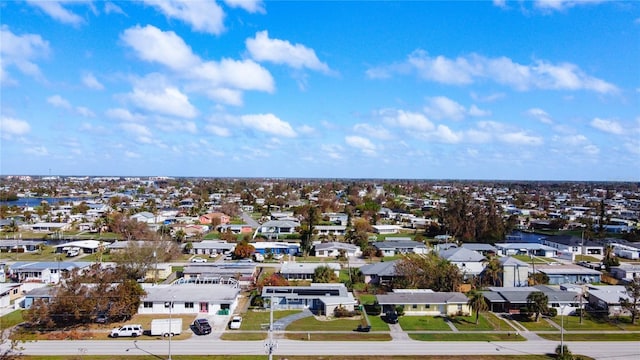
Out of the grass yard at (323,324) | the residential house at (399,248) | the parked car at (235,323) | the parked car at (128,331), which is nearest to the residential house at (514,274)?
the residential house at (399,248)

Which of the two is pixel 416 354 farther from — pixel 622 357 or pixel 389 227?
pixel 389 227

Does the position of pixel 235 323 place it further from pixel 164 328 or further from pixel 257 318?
pixel 164 328

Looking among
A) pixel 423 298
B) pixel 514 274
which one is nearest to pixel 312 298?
pixel 423 298

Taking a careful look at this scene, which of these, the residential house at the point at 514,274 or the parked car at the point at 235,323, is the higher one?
the residential house at the point at 514,274

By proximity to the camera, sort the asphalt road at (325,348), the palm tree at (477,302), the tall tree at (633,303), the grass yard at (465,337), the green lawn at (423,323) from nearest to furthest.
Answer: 1. the asphalt road at (325,348)
2. the grass yard at (465,337)
3. the green lawn at (423,323)
4. the palm tree at (477,302)
5. the tall tree at (633,303)

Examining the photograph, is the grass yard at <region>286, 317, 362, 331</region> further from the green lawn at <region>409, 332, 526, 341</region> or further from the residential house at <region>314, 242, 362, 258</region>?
the residential house at <region>314, 242, 362, 258</region>

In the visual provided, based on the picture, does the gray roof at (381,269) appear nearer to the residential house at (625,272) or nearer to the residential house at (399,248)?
the residential house at (399,248)

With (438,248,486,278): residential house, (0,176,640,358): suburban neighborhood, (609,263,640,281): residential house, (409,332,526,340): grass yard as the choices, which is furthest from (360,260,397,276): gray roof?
(609,263,640,281): residential house
